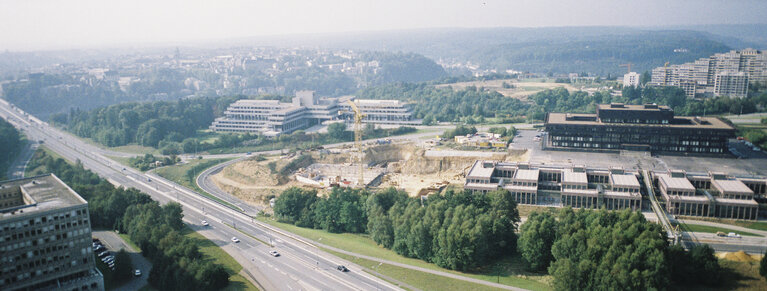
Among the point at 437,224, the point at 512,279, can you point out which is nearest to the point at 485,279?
the point at 512,279

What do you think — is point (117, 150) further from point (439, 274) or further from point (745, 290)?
point (745, 290)

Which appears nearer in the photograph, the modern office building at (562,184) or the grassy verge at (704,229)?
the grassy verge at (704,229)

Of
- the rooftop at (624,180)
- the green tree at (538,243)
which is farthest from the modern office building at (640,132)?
the green tree at (538,243)

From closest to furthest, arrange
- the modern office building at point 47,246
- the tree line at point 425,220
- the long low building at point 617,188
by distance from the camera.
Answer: the modern office building at point 47,246
the tree line at point 425,220
the long low building at point 617,188

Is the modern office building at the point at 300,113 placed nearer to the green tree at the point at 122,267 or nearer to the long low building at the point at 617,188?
the long low building at the point at 617,188

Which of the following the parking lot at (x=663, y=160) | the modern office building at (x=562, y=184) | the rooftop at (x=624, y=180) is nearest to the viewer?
the modern office building at (x=562, y=184)

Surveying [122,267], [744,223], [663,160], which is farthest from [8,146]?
[744,223]

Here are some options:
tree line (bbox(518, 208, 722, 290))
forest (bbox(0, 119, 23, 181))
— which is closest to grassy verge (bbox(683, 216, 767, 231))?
tree line (bbox(518, 208, 722, 290))

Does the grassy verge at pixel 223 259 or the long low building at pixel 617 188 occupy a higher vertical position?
the long low building at pixel 617 188
